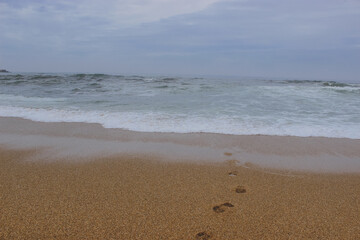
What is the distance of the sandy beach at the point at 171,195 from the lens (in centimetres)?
204

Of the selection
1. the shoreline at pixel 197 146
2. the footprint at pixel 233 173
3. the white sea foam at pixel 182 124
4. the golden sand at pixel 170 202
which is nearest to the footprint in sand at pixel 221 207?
the golden sand at pixel 170 202

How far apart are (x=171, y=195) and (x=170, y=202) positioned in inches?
5.7

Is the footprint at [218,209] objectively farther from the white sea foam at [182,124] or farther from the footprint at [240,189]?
the white sea foam at [182,124]

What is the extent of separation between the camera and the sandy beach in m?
2.04

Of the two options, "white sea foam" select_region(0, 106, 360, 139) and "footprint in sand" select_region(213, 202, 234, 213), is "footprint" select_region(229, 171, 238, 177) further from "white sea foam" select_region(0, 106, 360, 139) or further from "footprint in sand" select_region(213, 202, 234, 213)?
"white sea foam" select_region(0, 106, 360, 139)

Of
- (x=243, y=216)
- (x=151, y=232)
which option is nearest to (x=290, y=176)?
(x=243, y=216)

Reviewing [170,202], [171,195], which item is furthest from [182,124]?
[170,202]

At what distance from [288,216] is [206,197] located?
0.80 metres

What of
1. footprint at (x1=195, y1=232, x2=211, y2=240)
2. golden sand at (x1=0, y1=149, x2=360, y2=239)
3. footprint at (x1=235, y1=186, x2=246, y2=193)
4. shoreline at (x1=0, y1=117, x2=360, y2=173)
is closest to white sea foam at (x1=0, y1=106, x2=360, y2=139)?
shoreline at (x1=0, y1=117, x2=360, y2=173)

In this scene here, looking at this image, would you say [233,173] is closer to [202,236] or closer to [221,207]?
[221,207]

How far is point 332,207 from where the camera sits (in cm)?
245

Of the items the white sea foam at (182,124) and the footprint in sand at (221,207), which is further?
the white sea foam at (182,124)

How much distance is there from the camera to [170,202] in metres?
2.45

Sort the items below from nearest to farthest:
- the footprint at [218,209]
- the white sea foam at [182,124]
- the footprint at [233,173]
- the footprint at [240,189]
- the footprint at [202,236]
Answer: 1. the footprint at [202,236]
2. the footprint at [218,209]
3. the footprint at [240,189]
4. the footprint at [233,173]
5. the white sea foam at [182,124]
